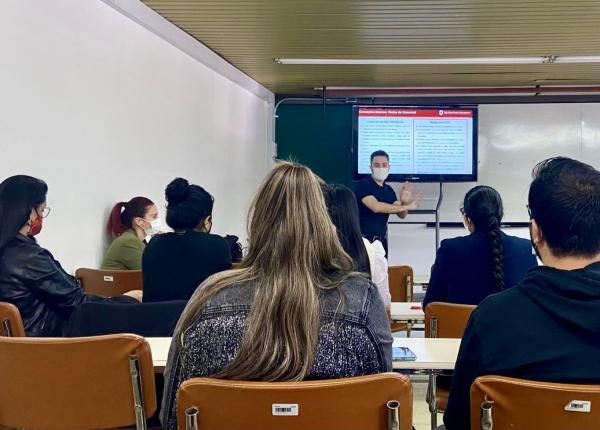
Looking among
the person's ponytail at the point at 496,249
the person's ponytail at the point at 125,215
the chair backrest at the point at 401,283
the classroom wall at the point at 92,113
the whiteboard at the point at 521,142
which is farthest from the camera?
the whiteboard at the point at 521,142

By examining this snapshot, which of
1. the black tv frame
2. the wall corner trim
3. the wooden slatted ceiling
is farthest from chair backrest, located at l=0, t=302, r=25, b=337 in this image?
the black tv frame

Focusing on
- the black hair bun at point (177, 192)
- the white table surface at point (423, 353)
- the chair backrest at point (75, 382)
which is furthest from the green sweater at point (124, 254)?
the chair backrest at point (75, 382)

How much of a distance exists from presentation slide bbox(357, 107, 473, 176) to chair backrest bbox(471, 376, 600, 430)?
5.79 metres

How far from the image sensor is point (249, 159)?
23.4 feet

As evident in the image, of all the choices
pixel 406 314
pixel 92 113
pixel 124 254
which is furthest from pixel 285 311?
pixel 92 113

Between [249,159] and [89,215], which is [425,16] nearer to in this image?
[89,215]

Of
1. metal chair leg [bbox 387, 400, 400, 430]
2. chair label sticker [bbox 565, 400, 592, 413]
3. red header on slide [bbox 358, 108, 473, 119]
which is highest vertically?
red header on slide [bbox 358, 108, 473, 119]

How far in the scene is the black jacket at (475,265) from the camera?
8.88 ft

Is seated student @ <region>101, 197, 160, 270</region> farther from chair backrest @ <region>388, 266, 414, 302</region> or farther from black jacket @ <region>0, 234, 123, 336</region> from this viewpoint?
chair backrest @ <region>388, 266, 414, 302</region>

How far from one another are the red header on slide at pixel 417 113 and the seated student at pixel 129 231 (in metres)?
3.55

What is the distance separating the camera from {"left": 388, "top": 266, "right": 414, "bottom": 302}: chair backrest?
367cm

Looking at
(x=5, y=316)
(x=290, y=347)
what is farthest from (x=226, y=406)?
(x=5, y=316)

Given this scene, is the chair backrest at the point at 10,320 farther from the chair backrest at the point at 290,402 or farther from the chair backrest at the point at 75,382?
the chair backrest at the point at 290,402

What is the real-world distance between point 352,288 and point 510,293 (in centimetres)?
35
